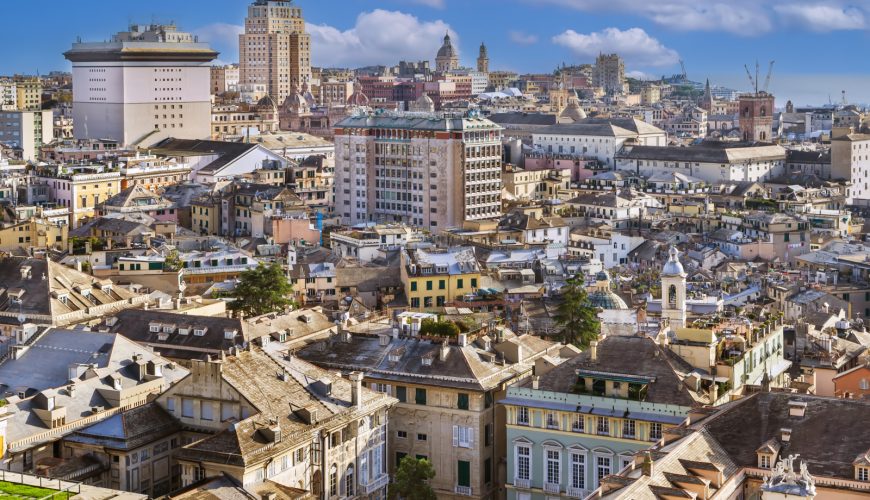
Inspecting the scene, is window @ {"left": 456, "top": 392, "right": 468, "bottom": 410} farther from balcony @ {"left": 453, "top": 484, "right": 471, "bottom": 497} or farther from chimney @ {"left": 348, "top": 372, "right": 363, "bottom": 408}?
chimney @ {"left": 348, "top": 372, "right": 363, "bottom": 408}

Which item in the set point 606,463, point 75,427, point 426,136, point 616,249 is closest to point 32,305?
point 75,427

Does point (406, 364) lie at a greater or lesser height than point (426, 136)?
lesser

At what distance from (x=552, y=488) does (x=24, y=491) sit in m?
17.9

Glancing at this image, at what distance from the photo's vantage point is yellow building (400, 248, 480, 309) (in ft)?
255

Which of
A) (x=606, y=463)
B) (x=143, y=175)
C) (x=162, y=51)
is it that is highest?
(x=162, y=51)

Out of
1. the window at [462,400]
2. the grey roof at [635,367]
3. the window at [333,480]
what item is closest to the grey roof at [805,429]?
the grey roof at [635,367]

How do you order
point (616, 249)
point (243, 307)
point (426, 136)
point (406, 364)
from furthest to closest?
point (426, 136) < point (616, 249) < point (243, 307) < point (406, 364)

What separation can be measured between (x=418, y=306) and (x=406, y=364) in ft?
90.8

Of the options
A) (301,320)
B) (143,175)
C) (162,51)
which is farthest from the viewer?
(162,51)

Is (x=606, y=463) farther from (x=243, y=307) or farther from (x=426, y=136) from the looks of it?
(x=426, y=136)

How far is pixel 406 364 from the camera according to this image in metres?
49.7

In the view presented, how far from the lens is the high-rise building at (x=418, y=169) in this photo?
124 metres

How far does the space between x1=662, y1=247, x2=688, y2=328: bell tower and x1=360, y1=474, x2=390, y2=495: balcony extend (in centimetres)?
1356

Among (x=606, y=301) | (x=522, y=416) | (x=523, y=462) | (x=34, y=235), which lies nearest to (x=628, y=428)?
(x=522, y=416)
